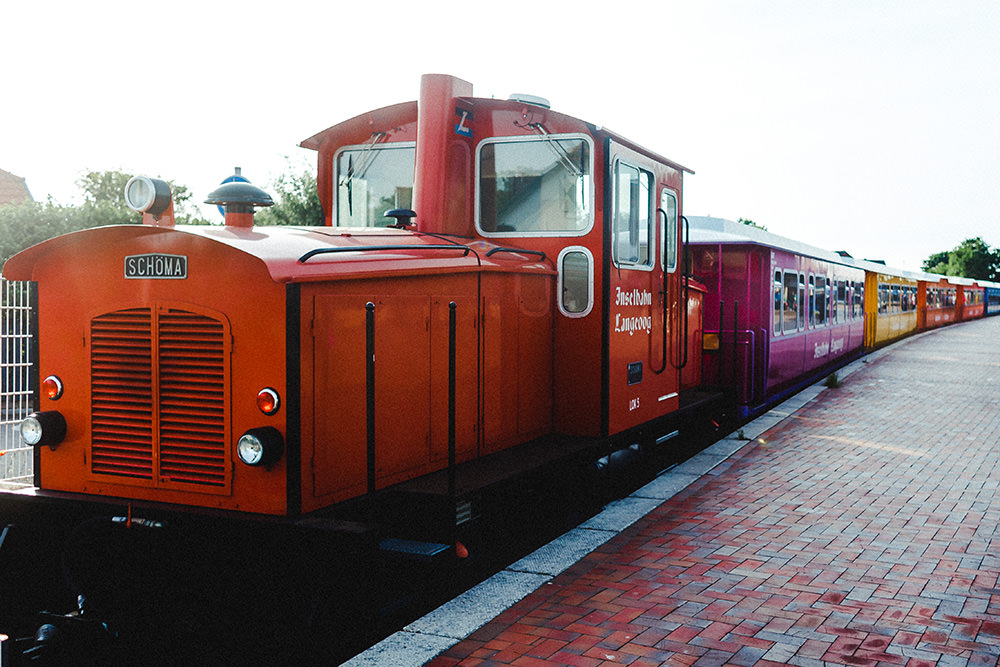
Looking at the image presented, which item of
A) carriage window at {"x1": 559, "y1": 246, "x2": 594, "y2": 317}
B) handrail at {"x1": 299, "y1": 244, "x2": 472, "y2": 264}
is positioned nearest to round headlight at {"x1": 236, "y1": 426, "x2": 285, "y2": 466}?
handrail at {"x1": 299, "y1": 244, "x2": 472, "y2": 264}

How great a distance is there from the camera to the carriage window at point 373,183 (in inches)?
238

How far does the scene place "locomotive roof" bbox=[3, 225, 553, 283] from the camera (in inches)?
154

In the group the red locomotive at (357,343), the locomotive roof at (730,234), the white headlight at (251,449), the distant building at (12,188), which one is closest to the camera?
the white headlight at (251,449)

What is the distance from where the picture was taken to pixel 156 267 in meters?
4.07

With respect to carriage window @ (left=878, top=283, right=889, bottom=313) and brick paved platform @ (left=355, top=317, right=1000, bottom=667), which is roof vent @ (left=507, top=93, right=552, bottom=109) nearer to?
brick paved platform @ (left=355, top=317, right=1000, bottom=667)

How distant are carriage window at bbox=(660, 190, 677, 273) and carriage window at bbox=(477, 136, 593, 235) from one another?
1364 millimetres

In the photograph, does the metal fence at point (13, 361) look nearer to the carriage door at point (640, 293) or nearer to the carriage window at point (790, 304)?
the carriage door at point (640, 293)

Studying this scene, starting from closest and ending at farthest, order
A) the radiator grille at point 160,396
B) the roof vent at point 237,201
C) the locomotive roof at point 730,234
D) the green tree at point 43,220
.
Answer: the radiator grille at point 160,396 → the roof vent at point 237,201 → the locomotive roof at point 730,234 → the green tree at point 43,220

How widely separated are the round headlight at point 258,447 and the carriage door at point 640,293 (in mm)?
2971

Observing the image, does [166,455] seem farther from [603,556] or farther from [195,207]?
[195,207]

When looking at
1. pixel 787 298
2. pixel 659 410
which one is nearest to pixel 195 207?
pixel 787 298

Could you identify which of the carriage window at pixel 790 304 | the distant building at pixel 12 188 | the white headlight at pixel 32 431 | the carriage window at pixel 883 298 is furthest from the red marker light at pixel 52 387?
the distant building at pixel 12 188

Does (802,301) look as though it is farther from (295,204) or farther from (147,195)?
(295,204)

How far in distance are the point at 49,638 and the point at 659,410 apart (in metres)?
5.11
